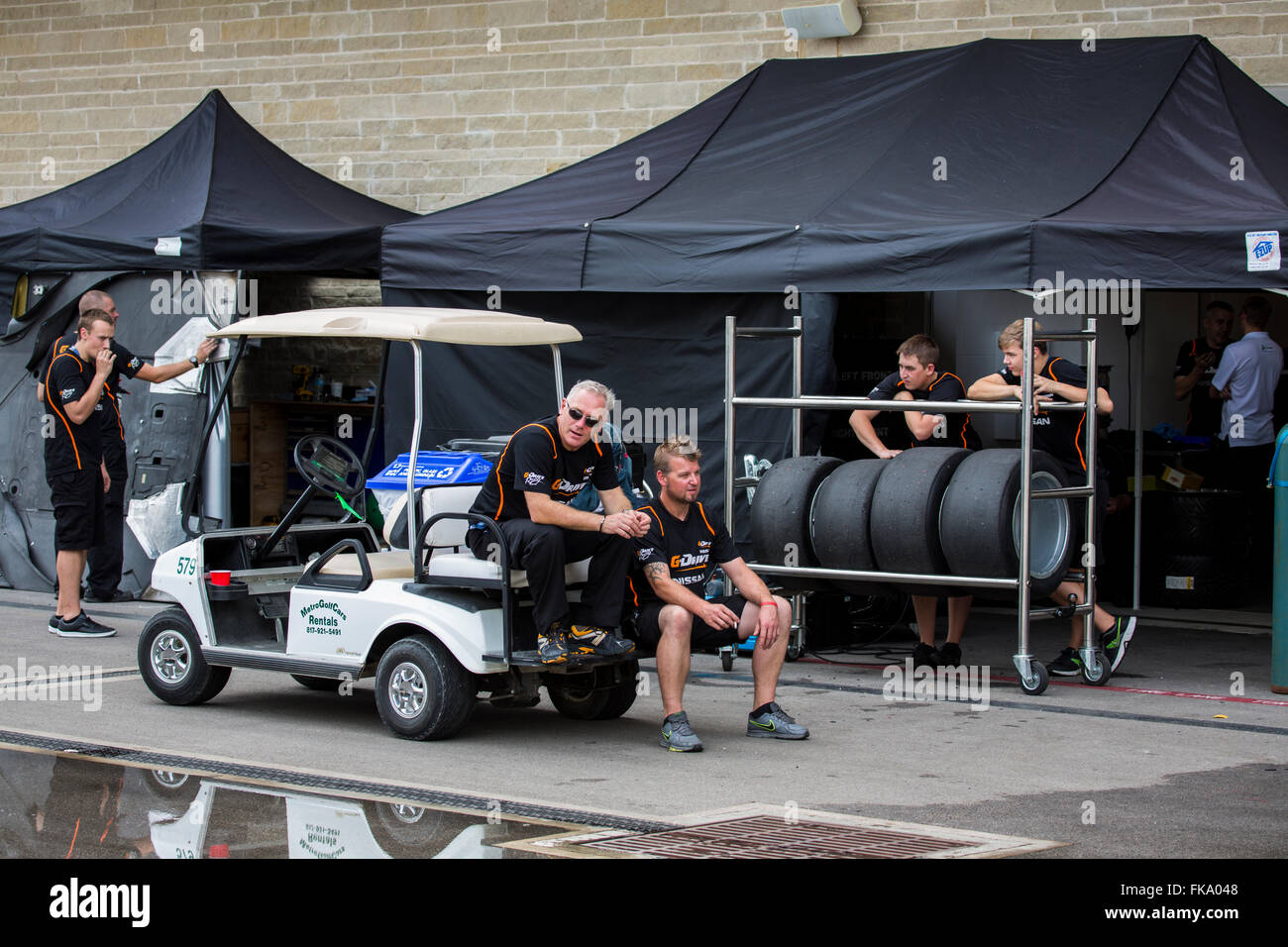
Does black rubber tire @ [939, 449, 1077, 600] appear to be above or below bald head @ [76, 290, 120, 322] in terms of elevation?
below

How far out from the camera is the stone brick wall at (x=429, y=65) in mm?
12711

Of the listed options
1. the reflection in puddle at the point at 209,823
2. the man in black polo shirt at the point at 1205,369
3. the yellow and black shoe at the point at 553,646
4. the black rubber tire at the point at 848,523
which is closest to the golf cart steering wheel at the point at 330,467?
the yellow and black shoe at the point at 553,646

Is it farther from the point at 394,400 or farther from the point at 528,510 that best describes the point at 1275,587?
the point at 394,400

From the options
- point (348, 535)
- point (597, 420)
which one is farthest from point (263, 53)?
point (597, 420)

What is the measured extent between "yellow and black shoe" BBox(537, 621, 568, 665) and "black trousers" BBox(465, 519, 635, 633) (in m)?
0.05

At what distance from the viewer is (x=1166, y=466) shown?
1325 cm

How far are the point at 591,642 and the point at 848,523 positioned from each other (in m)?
2.40

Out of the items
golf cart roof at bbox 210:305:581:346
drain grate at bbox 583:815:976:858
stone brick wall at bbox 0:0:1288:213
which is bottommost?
drain grate at bbox 583:815:976:858

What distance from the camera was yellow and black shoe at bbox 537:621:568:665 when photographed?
735cm

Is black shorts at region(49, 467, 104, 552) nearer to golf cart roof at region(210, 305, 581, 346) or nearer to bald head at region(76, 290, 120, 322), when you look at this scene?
bald head at region(76, 290, 120, 322)

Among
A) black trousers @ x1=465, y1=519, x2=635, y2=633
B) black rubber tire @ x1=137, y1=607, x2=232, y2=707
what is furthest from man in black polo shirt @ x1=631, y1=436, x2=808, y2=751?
black rubber tire @ x1=137, y1=607, x2=232, y2=707

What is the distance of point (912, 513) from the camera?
29.7 feet

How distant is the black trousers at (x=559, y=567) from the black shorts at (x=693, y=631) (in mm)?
133

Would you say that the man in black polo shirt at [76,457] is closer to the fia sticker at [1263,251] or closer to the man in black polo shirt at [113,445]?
the man in black polo shirt at [113,445]
